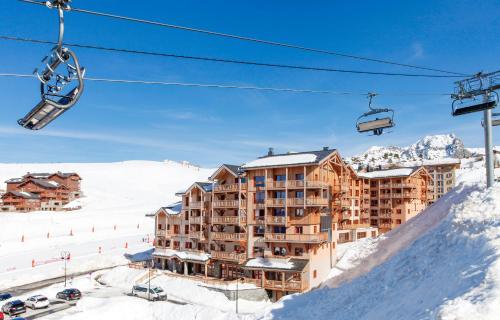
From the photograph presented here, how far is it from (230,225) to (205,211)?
5.11 metres

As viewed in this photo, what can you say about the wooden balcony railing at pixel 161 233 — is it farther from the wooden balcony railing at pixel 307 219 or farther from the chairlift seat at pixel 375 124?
the chairlift seat at pixel 375 124

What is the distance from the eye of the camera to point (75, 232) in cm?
8225

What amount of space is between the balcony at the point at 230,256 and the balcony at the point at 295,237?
14.2 ft

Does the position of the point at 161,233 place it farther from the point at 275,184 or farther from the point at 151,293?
the point at 275,184

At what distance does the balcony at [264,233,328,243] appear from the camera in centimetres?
4384

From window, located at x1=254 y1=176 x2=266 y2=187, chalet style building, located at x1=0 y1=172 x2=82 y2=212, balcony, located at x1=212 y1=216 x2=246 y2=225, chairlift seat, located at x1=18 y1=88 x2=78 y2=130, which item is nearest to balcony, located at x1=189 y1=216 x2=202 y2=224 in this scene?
balcony, located at x1=212 y1=216 x2=246 y2=225

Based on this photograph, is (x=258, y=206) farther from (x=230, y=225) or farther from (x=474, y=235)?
(x=474, y=235)

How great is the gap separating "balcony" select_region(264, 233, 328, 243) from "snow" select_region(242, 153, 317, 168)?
821 cm

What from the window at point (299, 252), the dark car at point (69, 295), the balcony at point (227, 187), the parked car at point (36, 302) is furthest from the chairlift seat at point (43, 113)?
the balcony at point (227, 187)

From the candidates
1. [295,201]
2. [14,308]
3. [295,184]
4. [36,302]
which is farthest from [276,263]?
[14,308]

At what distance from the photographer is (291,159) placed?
47719 mm

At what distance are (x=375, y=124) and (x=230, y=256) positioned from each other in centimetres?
3435

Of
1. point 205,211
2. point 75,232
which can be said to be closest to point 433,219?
point 205,211

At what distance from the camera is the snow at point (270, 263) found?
44656 mm
